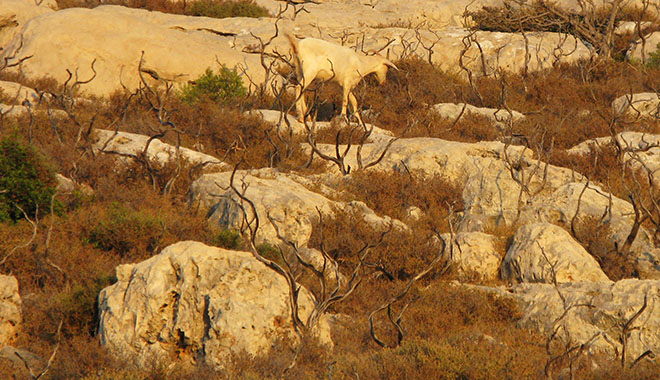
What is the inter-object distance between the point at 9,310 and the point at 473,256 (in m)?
4.83

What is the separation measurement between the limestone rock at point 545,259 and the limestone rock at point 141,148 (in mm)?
4214

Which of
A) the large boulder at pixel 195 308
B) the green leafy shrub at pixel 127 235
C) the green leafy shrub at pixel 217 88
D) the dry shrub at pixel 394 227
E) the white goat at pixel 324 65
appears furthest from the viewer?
the green leafy shrub at pixel 217 88

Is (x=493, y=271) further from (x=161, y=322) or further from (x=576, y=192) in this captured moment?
(x=161, y=322)

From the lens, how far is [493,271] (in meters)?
8.62

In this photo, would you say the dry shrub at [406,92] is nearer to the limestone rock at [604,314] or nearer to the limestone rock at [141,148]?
the limestone rock at [141,148]

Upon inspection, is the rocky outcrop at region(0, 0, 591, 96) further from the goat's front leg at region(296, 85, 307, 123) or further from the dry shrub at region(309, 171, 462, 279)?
the dry shrub at region(309, 171, 462, 279)

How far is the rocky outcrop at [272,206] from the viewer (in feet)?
27.7

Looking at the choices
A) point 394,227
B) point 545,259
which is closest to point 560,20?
point 394,227

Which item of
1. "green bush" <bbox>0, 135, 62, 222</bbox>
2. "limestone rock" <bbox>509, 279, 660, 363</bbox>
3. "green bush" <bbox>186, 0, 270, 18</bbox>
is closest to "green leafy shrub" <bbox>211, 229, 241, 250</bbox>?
"green bush" <bbox>0, 135, 62, 222</bbox>

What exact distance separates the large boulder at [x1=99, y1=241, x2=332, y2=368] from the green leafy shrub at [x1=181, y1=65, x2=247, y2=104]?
8685mm

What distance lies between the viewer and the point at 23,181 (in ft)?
27.5

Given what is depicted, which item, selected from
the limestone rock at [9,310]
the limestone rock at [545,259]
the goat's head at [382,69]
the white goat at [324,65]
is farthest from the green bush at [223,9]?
the limestone rock at [9,310]

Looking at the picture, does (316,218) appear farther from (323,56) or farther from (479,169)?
(323,56)

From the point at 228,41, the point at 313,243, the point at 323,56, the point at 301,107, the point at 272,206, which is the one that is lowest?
the point at 228,41
